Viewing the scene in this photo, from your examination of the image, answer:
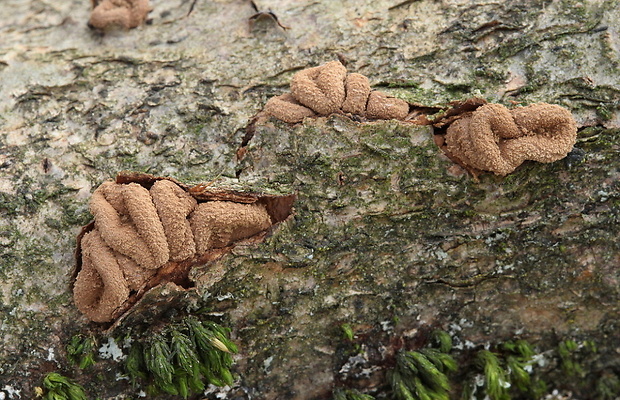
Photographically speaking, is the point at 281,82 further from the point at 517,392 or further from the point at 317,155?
the point at 517,392

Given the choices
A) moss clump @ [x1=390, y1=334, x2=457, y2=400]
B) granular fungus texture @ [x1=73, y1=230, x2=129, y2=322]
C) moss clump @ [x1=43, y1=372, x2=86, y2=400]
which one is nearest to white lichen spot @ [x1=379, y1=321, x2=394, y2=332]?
moss clump @ [x1=390, y1=334, x2=457, y2=400]

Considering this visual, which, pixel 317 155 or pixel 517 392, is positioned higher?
pixel 317 155

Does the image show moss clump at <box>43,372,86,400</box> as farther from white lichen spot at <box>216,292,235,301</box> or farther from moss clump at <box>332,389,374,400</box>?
moss clump at <box>332,389,374,400</box>

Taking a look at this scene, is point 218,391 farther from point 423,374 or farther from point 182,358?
point 423,374

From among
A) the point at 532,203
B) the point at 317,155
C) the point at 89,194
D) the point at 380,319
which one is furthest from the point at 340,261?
the point at 89,194

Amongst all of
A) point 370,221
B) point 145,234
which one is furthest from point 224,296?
point 370,221

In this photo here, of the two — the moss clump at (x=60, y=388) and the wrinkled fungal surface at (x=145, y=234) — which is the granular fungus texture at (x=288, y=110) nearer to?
the wrinkled fungal surface at (x=145, y=234)

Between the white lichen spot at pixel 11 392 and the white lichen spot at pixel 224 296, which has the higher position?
the white lichen spot at pixel 224 296

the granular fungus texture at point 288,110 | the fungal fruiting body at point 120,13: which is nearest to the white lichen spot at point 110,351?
the granular fungus texture at point 288,110
